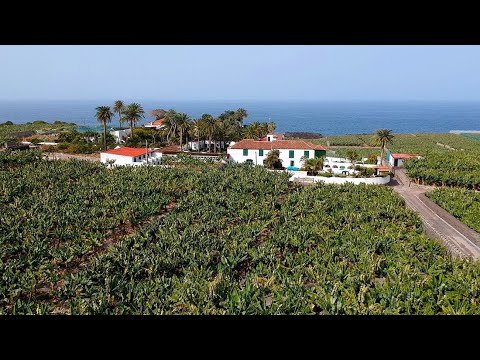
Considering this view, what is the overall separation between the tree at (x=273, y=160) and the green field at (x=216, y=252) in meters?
8.80

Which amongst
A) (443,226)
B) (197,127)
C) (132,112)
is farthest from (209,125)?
(443,226)

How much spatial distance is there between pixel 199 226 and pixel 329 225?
7443 millimetres

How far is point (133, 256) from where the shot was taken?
57.4 ft

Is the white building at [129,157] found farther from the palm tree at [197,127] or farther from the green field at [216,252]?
the green field at [216,252]

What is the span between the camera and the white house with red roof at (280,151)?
4150 centimetres

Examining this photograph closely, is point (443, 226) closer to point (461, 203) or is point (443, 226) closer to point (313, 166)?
point (461, 203)

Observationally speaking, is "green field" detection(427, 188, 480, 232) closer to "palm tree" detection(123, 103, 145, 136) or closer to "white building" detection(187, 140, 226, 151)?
"white building" detection(187, 140, 226, 151)

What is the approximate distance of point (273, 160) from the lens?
4031 centimetres

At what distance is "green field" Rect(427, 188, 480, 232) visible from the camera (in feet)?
84.0
